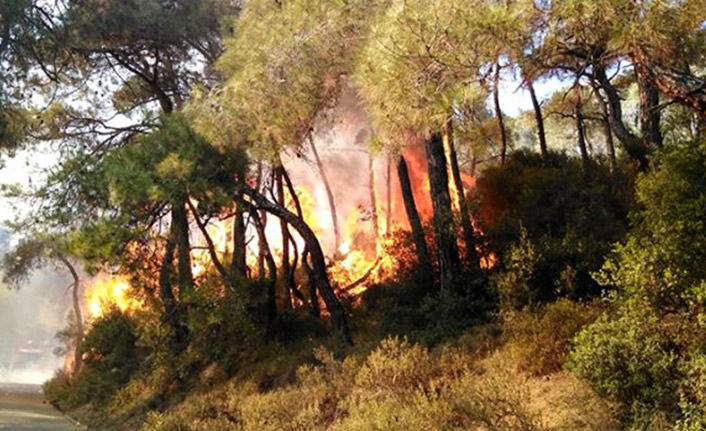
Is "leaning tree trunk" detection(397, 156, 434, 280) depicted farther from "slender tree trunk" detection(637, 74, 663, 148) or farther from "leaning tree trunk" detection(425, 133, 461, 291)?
"slender tree trunk" detection(637, 74, 663, 148)

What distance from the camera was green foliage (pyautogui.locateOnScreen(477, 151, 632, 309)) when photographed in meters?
10.9

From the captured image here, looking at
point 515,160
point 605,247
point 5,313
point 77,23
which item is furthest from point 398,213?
point 5,313

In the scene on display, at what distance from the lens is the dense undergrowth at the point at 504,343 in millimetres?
5883

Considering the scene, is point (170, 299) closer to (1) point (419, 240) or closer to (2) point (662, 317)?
(1) point (419, 240)

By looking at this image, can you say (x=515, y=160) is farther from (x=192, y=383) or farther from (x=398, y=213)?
(x=192, y=383)

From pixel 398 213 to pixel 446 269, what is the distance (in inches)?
367

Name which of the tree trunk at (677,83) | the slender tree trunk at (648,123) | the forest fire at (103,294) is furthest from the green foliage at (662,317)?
the forest fire at (103,294)

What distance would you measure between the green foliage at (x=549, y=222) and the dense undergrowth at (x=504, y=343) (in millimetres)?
42

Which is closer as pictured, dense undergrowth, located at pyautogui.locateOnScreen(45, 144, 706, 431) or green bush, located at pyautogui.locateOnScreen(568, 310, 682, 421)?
green bush, located at pyautogui.locateOnScreen(568, 310, 682, 421)

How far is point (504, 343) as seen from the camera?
962 centimetres

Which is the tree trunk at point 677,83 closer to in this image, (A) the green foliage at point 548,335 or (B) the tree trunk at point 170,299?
(A) the green foliage at point 548,335

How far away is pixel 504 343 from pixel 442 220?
350 centimetres

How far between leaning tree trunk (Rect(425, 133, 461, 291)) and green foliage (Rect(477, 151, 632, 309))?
1.05 meters

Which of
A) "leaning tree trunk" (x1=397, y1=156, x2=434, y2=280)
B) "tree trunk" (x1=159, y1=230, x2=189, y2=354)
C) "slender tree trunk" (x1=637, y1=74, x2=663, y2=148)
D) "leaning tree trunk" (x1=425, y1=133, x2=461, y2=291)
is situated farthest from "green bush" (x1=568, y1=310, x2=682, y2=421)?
"tree trunk" (x1=159, y1=230, x2=189, y2=354)
